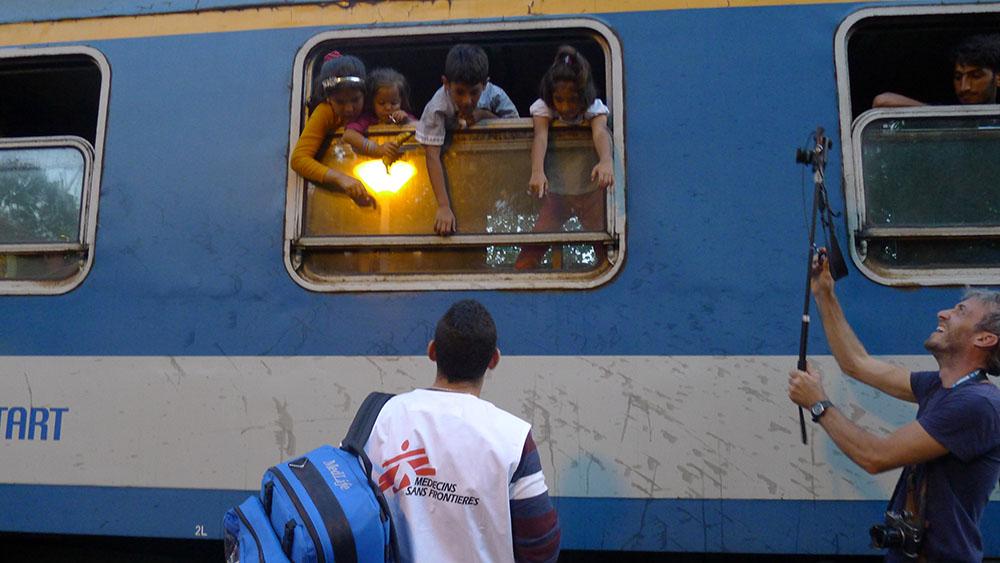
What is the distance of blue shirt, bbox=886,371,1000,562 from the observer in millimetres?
1898

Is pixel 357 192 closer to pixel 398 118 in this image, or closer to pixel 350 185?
pixel 350 185

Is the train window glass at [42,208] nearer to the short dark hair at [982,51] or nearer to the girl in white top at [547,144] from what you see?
the girl in white top at [547,144]

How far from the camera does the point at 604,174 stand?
8.43 feet

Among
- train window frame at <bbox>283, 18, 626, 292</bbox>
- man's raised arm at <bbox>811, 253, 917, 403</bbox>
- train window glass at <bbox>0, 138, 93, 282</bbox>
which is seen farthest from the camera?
train window glass at <bbox>0, 138, 93, 282</bbox>

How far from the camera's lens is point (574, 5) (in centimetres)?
273

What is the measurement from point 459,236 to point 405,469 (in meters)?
1.04

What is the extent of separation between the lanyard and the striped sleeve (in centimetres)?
109

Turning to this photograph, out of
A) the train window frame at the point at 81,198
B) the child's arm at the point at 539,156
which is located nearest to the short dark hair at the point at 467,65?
the child's arm at the point at 539,156

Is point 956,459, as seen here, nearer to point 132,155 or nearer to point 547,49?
point 547,49

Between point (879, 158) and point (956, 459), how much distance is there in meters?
1.04

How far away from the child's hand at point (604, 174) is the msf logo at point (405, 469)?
118cm

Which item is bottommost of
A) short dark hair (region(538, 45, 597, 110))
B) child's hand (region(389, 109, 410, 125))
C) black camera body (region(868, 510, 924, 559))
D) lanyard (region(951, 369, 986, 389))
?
black camera body (region(868, 510, 924, 559))

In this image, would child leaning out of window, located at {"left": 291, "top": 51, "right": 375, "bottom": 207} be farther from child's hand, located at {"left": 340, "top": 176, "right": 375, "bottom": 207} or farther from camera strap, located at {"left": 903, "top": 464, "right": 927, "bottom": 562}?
camera strap, located at {"left": 903, "top": 464, "right": 927, "bottom": 562}

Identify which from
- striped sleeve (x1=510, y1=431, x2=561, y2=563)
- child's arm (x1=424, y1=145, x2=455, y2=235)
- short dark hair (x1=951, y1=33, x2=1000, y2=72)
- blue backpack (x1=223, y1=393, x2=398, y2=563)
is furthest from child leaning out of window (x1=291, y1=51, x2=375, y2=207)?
short dark hair (x1=951, y1=33, x2=1000, y2=72)
